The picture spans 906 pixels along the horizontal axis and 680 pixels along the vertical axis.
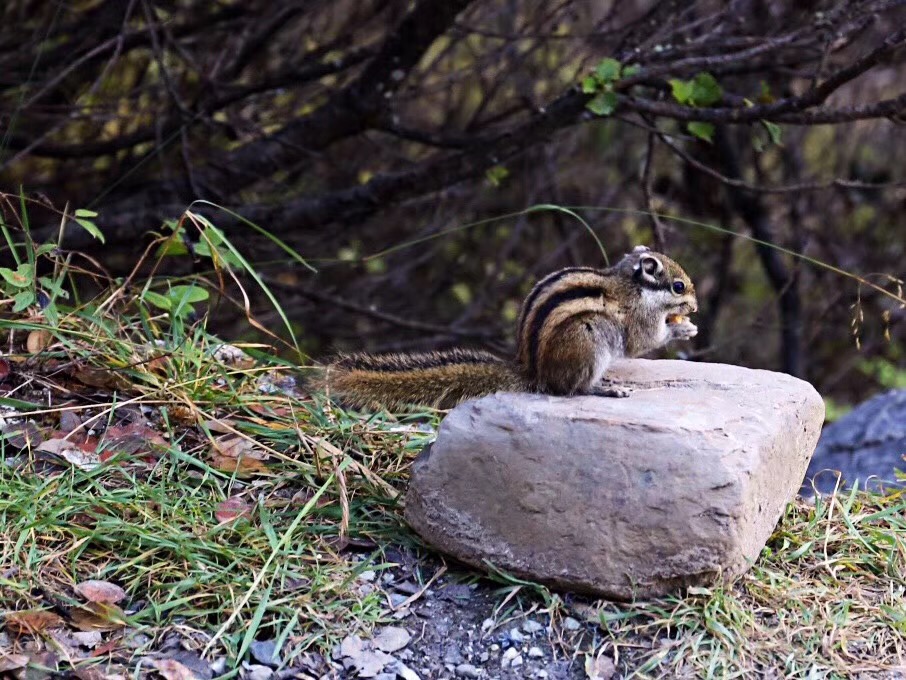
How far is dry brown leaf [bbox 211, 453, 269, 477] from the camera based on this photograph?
11.1 feet

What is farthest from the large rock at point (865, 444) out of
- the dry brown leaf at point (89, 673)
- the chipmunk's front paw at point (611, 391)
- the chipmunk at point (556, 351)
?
the dry brown leaf at point (89, 673)

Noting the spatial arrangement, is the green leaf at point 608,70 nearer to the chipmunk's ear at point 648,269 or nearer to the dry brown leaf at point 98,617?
the chipmunk's ear at point 648,269

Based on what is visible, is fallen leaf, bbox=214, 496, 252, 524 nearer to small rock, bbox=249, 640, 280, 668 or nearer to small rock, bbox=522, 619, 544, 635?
small rock, bbox=249, 640, 280, 668

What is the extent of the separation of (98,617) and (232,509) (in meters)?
0.54

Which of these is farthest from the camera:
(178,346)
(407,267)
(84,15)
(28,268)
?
(407,267)

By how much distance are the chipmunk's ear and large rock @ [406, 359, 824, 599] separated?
2.50 feet

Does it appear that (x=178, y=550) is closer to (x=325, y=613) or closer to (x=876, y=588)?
(x=325, y=613)

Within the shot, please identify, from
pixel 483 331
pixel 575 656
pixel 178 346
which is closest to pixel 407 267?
pixel 483 331

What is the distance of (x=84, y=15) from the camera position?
572 cm

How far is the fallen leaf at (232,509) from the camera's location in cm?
312

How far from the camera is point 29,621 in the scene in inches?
105

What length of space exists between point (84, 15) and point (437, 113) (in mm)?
2818

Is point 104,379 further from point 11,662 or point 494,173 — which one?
point 494,173

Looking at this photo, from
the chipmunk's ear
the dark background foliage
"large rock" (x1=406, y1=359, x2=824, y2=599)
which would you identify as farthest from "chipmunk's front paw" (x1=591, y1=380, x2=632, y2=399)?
the dark background foliage
